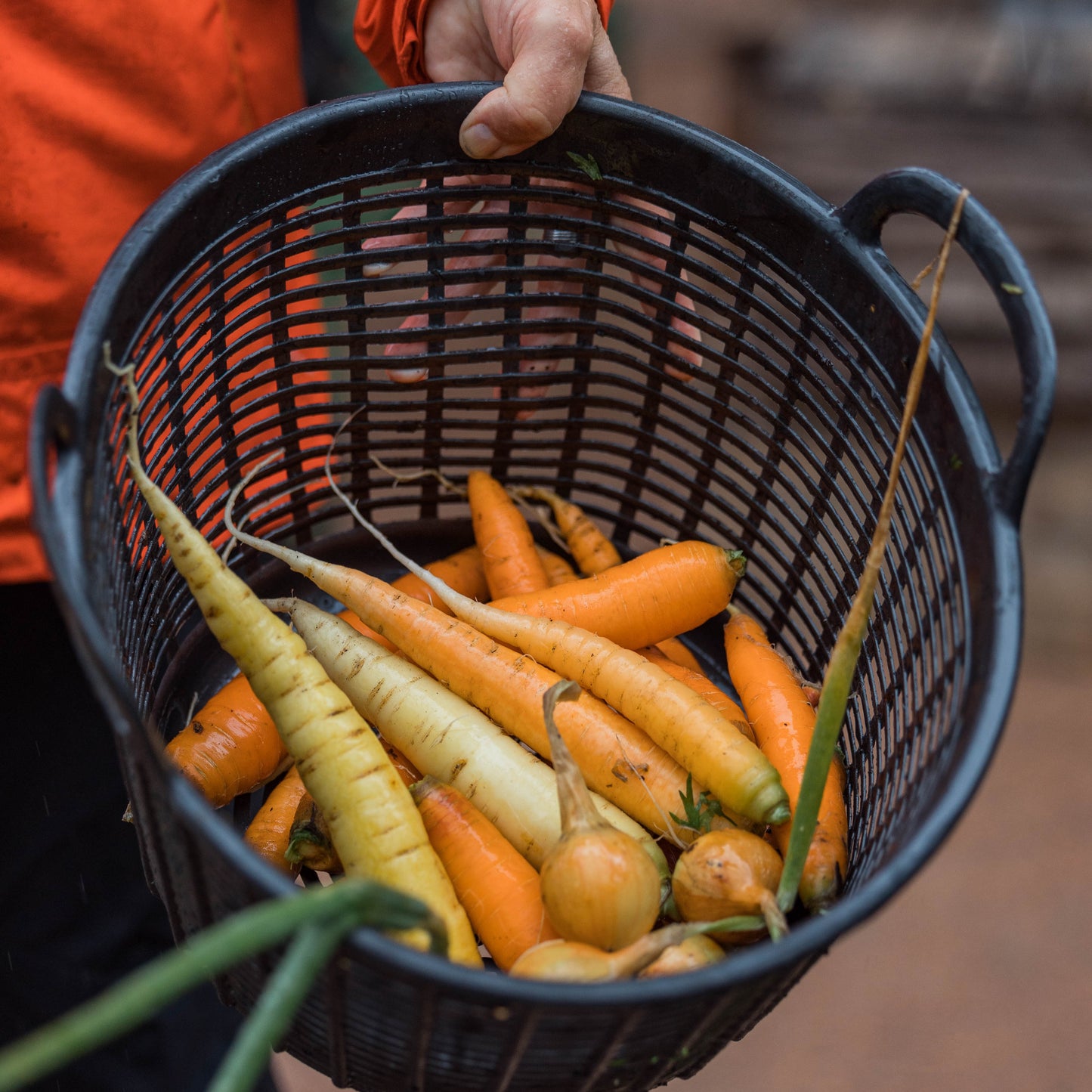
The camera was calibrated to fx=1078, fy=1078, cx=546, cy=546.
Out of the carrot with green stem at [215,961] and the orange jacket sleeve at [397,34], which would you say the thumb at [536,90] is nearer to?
the orange jacket sleeve at [397,34]

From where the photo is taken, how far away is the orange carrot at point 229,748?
2.86ft

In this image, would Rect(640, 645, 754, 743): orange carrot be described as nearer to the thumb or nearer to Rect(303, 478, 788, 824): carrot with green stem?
Rect(303, 478, 788, 824): carrot with green stem

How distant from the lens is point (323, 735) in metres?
0.78

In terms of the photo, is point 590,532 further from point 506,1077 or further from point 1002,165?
point 1002,165

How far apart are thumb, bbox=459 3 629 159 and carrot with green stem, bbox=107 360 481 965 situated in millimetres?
365

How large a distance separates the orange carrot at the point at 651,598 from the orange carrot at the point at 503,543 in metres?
0.05

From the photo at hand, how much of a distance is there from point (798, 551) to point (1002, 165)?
1.78 metres

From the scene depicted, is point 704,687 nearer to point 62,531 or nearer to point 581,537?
point 581,537

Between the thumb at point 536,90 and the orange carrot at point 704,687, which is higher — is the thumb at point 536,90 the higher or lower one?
the higher one

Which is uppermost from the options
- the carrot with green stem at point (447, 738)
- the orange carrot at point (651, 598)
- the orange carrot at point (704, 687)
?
the orange carrot at point (651, 598)

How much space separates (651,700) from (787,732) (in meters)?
0.12

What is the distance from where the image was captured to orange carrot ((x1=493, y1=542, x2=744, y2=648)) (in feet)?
3.32

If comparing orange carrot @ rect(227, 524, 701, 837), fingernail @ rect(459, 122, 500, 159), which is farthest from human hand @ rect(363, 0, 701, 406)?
orange carrot @ rect(227, 524, 701, 837)

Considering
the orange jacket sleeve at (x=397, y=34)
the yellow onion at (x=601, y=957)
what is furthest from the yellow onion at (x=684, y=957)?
the orange jacket sleeve at (x=397, y=34)
